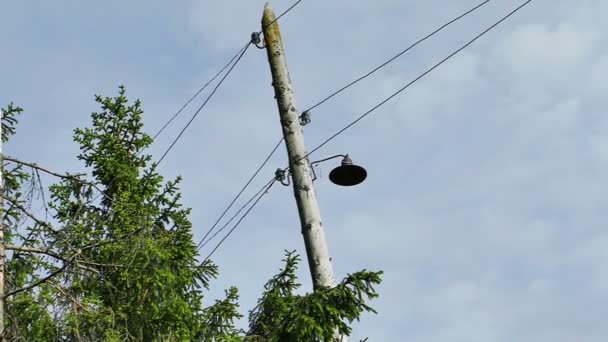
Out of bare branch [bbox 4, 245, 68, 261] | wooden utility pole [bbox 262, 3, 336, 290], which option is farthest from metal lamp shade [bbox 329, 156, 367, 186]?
bare branch [bbox 4, 245, 68, 261]

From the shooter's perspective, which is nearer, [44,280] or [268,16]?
[44,280]

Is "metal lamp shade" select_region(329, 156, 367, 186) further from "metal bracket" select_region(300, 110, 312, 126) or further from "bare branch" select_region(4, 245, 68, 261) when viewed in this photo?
"bare branch" select_region(4, 245, 68, 261)

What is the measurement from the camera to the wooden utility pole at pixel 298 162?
35.9 ft

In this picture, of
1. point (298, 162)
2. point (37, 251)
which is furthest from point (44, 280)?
point (298, 162)

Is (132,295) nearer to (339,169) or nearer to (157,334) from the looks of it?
(157,334)

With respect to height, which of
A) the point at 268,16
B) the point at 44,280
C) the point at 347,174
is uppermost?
the point at 268,16

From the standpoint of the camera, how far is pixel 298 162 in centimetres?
1149

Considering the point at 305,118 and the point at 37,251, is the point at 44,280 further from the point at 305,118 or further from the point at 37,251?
the point at 305,118

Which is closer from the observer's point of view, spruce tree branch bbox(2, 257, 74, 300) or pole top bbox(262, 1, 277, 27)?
spruce tree branch bbox(2, 257, 74, 300)

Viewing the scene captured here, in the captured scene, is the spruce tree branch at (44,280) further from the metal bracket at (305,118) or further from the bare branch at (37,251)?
the metal bracket at (305,118)

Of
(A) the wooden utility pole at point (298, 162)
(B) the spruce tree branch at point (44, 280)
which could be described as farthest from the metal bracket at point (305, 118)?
(B) the spruce tree branch at point (44, 280)

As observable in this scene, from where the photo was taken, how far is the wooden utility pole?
10930 mm

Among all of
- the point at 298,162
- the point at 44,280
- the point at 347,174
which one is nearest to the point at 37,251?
the point at 44,280

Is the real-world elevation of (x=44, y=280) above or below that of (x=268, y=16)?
below
